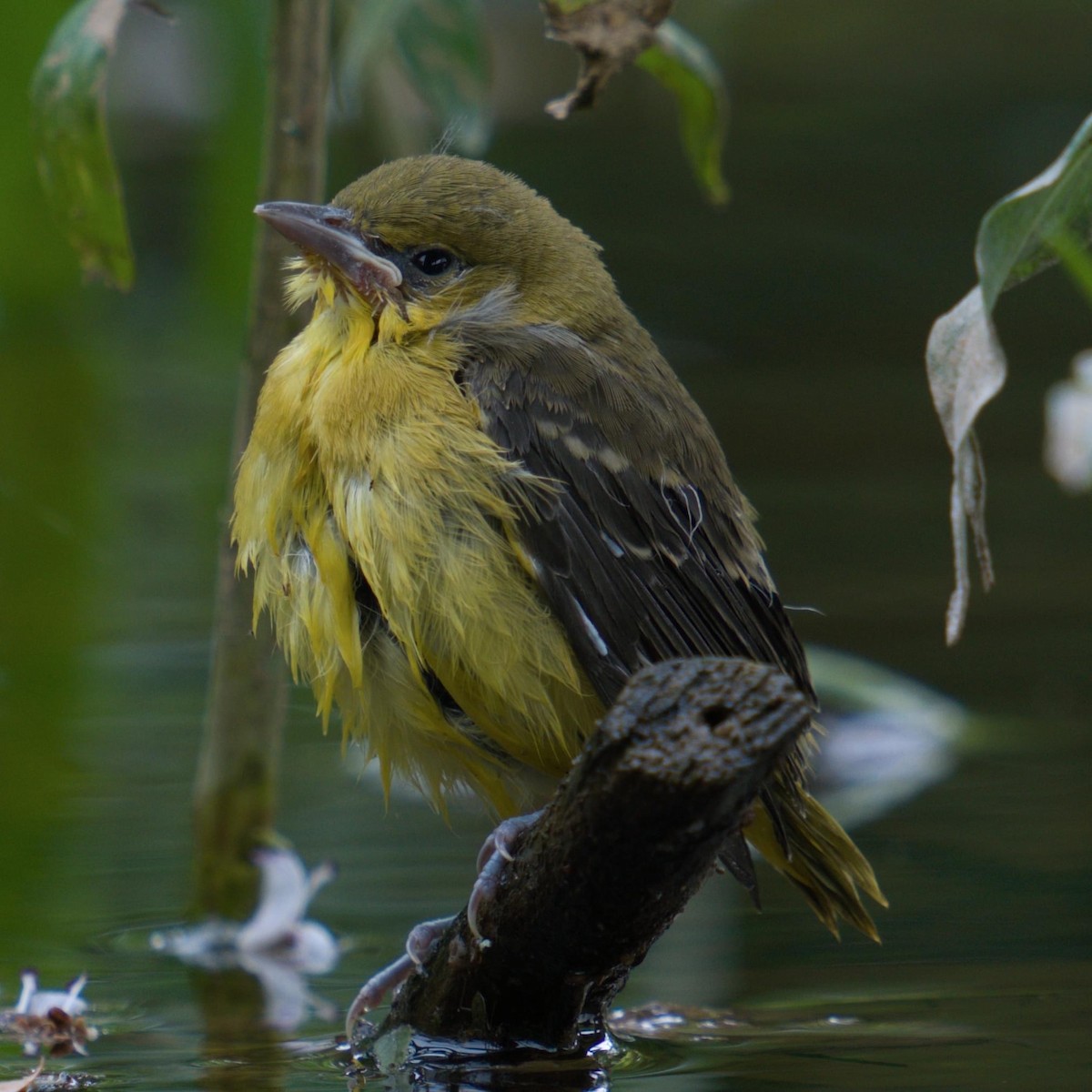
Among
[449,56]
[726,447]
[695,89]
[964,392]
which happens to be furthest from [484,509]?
[726,447]

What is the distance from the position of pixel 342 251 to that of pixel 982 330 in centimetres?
122

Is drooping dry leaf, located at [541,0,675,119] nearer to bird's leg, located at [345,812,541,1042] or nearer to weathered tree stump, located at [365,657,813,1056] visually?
bird's leg, located at [345,812,541,1042]

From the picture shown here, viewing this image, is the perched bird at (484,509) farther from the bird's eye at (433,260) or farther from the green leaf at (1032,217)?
the green leaf at (1032,217)

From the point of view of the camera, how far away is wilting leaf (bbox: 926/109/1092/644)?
10.0 ft

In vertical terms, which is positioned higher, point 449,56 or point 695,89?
point 449,56

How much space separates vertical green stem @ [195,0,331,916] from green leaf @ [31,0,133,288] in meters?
0.36

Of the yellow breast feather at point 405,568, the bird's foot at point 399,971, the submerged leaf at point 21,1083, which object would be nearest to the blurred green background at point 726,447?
the submerged leaf at point 21,1083

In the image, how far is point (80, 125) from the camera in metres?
4.02

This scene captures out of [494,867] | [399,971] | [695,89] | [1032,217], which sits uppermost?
[695,89]

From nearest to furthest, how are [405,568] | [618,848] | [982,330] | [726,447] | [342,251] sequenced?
[618,848] → [982,330] → [405,568] → [342,251] → [726,447]

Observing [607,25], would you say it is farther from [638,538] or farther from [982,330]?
[982,330]

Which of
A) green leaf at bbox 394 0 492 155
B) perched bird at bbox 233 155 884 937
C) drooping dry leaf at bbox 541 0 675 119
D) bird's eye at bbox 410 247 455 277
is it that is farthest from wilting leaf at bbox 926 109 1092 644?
green leaf at bbox 394 0 492 155

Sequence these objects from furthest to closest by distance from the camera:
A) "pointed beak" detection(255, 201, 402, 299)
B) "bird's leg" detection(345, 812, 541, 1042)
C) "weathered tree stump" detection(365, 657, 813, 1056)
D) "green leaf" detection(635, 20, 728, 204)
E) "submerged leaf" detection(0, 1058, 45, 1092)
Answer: "green leaf" detection(635, 20, 728, 204) → "pointed beak" detection(255, 201, 402, 299) → "submerged leaf" detection(0, 1058, 45, 1092) → "bird's leg" detection(345, 812, 541, 1042) → "weathered tree stump" detection(365, 657, 813, 1056)

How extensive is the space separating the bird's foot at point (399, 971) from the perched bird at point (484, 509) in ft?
0.99
